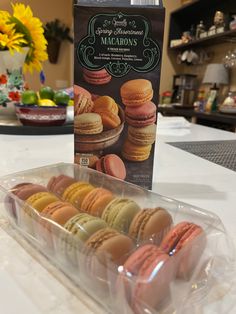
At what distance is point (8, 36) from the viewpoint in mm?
1130

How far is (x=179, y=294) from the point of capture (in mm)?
262

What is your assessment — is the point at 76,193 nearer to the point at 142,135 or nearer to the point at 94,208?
the point at 94,208

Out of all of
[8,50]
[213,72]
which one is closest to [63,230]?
[8,50]

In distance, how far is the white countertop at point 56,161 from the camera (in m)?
0.28

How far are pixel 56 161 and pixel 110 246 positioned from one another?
50 centimetres

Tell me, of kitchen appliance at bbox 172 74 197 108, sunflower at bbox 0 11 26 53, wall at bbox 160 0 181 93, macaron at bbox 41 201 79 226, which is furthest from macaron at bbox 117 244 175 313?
wall at bbox 160 0 181 93

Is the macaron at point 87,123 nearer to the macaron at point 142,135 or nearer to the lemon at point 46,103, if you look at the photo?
the macaron at point 142,135

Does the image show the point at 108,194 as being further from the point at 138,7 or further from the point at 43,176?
the point at 138,7

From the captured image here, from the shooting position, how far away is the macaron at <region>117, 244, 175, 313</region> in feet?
0.79

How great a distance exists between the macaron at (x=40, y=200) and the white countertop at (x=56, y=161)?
52mm

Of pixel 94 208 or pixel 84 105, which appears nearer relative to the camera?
pixel 94 208

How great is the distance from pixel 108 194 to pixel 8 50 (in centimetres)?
101

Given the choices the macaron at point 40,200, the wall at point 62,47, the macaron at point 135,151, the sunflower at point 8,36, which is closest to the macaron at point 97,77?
the macaron at point 135,151

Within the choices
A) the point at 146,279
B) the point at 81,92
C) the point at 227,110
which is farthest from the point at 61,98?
the point at 227,110
